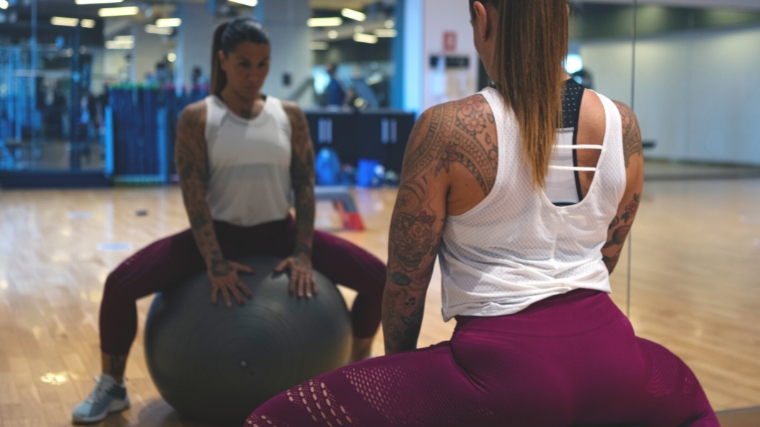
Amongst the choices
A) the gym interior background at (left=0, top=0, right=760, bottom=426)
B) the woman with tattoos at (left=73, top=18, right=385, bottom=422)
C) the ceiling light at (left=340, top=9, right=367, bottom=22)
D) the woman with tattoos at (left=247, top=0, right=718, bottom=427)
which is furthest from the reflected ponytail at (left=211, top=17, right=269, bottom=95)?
the ceiling light at (left=340, top=9, right=367, bottom=22)

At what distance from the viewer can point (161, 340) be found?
7.14 ft

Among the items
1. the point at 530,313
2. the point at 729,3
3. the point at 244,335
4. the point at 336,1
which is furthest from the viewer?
the point at 336,1

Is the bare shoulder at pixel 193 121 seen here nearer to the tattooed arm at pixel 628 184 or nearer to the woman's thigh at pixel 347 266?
the woman's thigh at pixel 347 266

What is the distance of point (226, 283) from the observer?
2.16 m

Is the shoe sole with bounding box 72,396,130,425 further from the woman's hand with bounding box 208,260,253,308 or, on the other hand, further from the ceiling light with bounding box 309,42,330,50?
the ceiling light with bounding box 309,42,330,50

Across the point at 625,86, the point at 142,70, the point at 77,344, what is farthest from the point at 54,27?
the point at 625,86

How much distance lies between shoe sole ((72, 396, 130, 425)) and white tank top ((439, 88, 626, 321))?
61.8 inches

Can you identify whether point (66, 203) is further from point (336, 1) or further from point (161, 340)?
point (161, 340)

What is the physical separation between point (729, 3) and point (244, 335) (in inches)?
86.6

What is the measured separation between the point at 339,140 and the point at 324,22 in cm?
187

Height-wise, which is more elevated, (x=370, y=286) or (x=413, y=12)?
(x=413, y=12)

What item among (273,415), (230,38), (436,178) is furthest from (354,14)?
(273,415)

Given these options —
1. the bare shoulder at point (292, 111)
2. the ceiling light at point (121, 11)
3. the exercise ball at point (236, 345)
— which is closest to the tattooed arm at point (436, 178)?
the exercise ball at point (236, 345)

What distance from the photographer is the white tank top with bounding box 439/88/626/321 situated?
1094 mm
